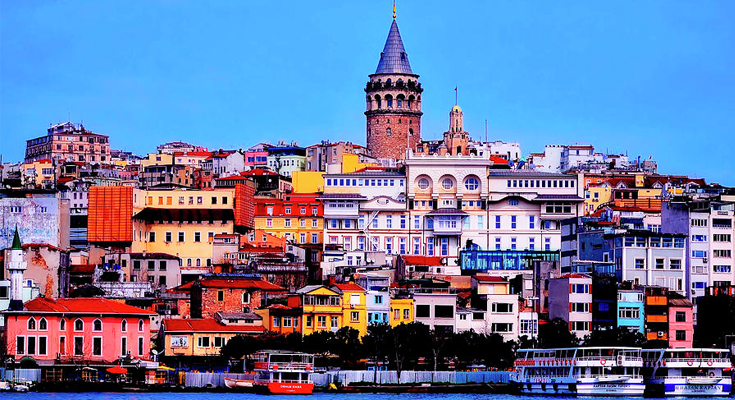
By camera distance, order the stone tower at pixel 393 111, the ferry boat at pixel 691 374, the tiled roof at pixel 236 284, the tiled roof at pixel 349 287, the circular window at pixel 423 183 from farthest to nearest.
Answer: the stone tower at pixel 393 111, the circular window at pixel 423 183, the tiled roof at pixel 236 284, the tiled roof at pixel 349 287, the ferry boat at pixel 691 374

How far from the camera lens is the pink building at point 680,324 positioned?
81188 millimetres

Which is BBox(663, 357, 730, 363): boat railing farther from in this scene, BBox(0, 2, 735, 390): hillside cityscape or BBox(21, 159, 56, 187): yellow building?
BBox(21, 159, 56, 187): yellow building

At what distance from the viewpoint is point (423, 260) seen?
98.2 metres

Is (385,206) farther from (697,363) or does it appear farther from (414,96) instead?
(697,363)

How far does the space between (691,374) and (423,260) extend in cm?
2940

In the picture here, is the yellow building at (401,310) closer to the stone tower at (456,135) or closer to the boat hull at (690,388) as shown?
the boat hull at (690,388)

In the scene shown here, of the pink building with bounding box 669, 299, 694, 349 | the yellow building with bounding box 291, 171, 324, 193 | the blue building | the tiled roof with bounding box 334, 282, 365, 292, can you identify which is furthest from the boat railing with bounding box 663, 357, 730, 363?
the yellow building with bounding box 291, 171, 324, 193

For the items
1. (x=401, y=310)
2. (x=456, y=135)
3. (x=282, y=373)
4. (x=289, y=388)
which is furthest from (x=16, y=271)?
(x=456, y=135)

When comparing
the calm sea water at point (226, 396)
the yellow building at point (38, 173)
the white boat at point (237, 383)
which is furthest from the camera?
the yellow building at point (38, 173)

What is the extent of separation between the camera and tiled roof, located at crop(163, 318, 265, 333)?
77.1 metres

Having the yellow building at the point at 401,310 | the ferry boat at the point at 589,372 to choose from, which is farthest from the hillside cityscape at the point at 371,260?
the ferry boat at the point at 589,372

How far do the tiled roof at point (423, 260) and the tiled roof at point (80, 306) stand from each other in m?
25.0

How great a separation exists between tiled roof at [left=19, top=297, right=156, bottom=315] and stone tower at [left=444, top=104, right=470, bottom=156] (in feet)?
143

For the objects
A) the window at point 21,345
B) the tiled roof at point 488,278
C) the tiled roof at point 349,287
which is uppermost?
the tiled roof at point 488,278
